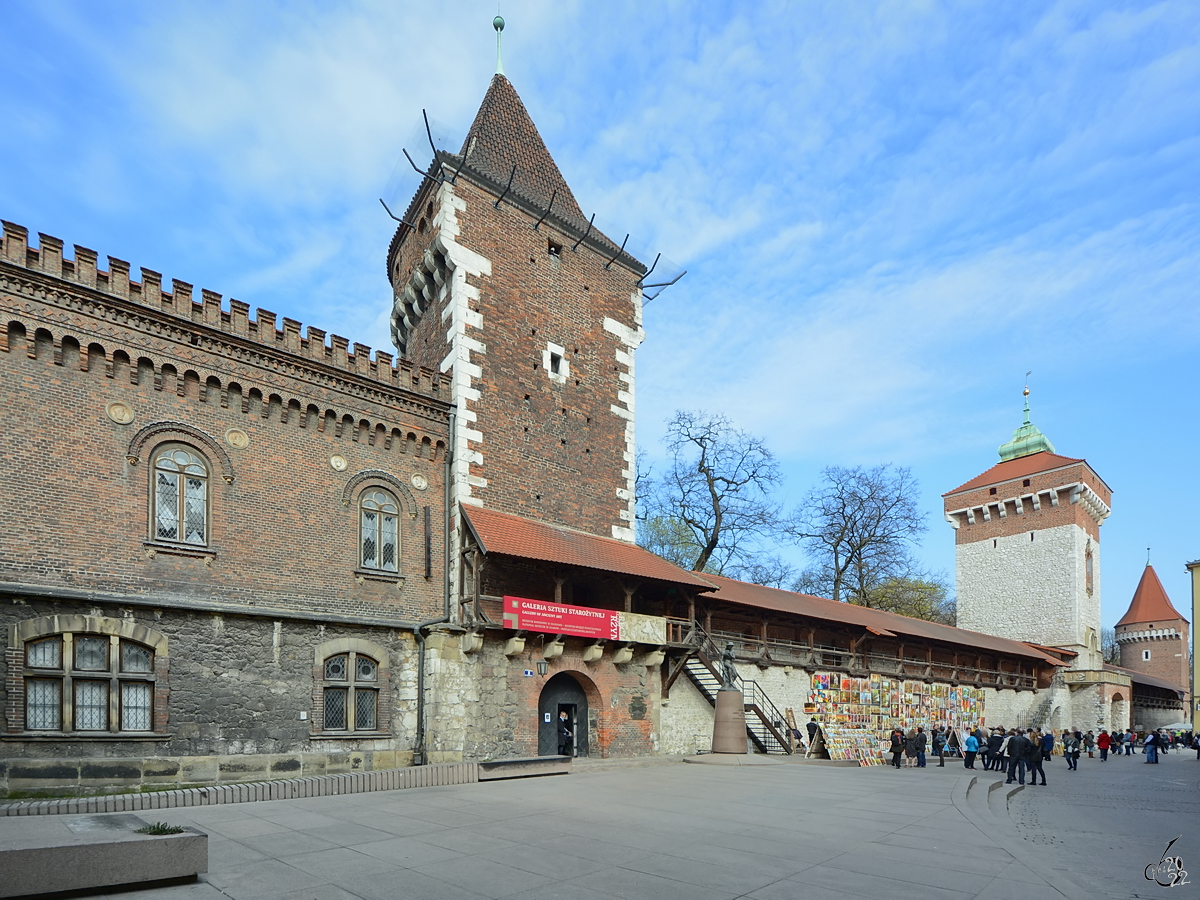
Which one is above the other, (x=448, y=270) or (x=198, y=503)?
(x=448, y=270)

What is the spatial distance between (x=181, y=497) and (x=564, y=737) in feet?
32.6

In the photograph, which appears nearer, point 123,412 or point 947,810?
point 947,810

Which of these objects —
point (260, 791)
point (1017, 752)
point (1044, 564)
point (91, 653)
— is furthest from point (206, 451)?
point (1044, 564)

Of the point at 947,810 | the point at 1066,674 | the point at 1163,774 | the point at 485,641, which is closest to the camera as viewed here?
the point at 947,810

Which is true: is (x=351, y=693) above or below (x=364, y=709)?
above

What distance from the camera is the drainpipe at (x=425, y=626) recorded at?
17.2m

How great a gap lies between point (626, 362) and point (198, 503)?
12.0 meters

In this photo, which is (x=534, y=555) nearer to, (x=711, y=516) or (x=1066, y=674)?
(x=711, y=516)

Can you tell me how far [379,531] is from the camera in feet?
58.1

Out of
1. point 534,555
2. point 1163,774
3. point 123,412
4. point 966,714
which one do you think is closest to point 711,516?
point 966,714

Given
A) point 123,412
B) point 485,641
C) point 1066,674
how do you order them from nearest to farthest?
point 123,412, point 485,641, point 1066,674

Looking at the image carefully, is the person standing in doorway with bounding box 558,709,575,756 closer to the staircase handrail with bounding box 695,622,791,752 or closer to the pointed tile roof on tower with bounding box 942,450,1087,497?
the staircase handrail with bounding box 695,622,791,752

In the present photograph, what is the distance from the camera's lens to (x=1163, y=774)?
23.5m

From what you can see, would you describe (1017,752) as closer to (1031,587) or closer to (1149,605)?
(1031,587)
